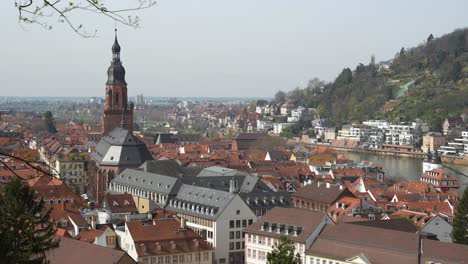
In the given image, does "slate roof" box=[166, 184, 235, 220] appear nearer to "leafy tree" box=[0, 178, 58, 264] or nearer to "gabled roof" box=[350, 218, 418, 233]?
"gabled roof" box=[350, 218, 418, 233]

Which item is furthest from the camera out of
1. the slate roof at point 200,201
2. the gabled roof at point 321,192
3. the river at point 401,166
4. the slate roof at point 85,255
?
the river at point 401,166

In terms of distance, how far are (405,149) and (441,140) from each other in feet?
17.5

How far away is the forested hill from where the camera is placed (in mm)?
112000

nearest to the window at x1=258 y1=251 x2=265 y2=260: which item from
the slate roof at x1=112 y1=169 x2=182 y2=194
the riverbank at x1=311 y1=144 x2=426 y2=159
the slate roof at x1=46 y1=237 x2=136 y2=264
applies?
the slate roof at x1=46 y1=237 x2=136 y2=264

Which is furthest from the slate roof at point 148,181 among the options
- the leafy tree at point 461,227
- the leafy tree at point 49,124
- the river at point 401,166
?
the leafy tree at point 49,124

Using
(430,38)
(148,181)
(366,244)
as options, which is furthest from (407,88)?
(366,244)

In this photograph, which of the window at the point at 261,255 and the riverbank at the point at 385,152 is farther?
the riverbank at the point at 385,152

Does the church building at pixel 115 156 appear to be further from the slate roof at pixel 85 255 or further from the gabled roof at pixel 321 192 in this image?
the slate roof at pixel 85 255

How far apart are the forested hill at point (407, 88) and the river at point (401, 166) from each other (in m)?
12.0

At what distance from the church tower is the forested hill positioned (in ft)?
164

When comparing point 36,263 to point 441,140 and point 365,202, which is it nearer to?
point 365,202

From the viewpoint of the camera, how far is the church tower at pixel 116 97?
6519 centimetres

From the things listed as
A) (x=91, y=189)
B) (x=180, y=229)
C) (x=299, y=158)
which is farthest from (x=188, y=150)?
(x=180, y=229)

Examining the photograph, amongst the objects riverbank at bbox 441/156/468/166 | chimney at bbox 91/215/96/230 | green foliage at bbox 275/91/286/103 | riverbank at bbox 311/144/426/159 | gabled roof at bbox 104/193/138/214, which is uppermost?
green foliage at bbox 275/91/286/103
